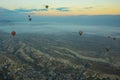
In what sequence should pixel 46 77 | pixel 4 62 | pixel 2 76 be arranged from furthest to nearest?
pixel 4 62 < pixel 46 77 < pixel 2 76

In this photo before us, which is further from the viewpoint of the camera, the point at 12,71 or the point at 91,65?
the point at 91,65

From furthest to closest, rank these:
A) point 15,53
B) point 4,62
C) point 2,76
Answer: point 15,53
point 4,62
point 2,76

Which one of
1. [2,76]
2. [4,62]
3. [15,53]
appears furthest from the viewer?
[15,53]

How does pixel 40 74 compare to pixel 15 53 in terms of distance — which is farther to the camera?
pixel 15 53

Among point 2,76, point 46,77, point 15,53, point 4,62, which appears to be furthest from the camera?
point 15,53

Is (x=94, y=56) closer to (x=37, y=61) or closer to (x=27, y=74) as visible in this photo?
(x=37, y=61)

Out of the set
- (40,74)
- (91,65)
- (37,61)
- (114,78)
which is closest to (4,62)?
(37,61)

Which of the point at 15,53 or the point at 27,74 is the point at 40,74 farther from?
the point at 15,53

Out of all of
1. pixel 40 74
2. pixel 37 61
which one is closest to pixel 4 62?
→ pixel 37 61

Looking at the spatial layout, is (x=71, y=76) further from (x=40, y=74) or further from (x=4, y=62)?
(x=4, y=62)
